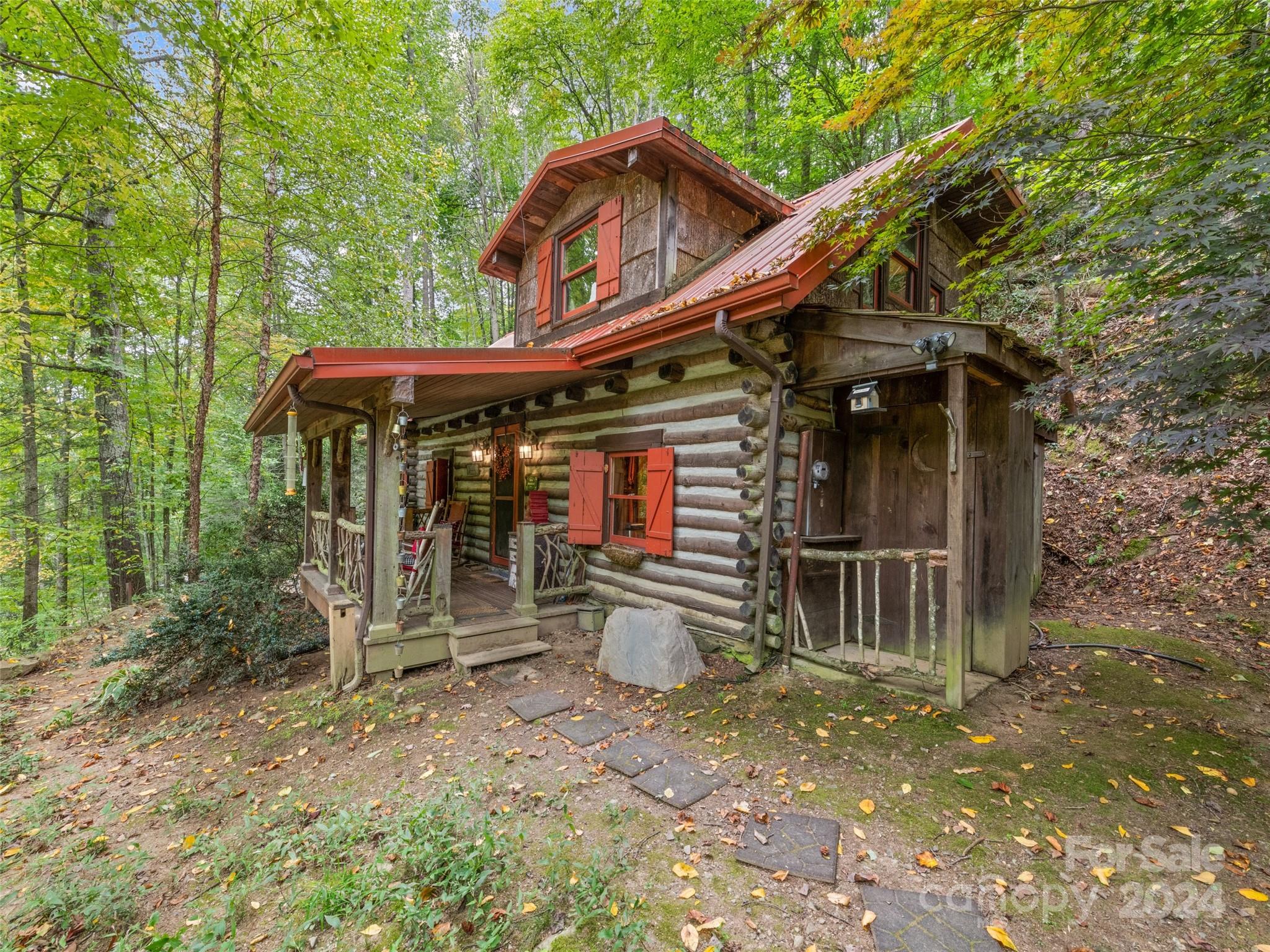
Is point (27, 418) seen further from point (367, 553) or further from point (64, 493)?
point (367, 553)

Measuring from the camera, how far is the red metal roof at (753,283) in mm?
4539

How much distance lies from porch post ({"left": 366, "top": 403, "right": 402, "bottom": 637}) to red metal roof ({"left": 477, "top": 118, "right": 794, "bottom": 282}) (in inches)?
193

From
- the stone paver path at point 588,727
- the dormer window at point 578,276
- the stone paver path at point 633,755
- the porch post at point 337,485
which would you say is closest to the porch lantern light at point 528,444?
the dormer window at point 578,276

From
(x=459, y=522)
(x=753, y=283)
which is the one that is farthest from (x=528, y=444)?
(x=753, y=283)

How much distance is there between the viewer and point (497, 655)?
18.7 ft

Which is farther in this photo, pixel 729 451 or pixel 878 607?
pixel 729 451

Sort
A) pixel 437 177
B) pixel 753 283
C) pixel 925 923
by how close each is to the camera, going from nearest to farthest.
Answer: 1. pixel 925 923
2. pixel 753 283
3. pixel 437 177

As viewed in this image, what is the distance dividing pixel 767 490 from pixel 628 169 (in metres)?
5.53

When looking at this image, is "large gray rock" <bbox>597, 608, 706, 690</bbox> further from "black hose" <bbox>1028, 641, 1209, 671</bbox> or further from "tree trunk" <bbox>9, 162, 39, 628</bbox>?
"tree trunk" <bbox>9, 162, 39, 628</bbox>

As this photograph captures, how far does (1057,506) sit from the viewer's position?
30.1ft

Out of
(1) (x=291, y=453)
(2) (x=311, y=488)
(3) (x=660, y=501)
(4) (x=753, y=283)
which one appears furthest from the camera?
(2) (x=311, y=488)

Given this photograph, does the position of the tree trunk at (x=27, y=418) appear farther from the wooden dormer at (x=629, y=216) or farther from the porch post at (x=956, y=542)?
the porch post at (x=956, y=542)

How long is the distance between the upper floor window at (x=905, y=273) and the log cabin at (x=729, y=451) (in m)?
0.05

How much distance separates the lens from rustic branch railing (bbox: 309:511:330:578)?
7227 mm
